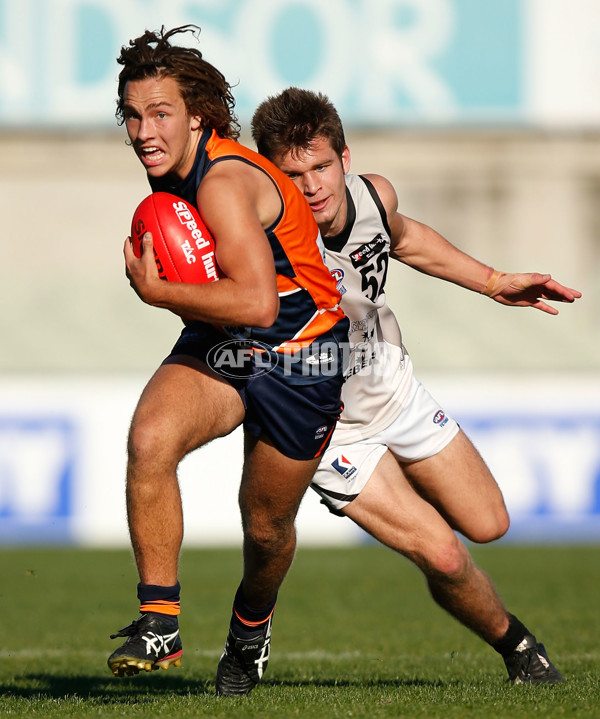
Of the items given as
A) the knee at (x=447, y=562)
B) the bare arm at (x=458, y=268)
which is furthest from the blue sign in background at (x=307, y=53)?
the knee at (x=447, y=562)

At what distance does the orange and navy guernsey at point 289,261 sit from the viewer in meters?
4.68

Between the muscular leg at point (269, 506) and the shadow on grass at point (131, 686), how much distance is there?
2.11 ft

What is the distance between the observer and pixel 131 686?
5797 mm

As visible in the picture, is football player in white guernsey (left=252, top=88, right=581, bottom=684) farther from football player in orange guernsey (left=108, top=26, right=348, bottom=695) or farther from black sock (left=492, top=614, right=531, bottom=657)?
football player in orange guernsey (left=108, top=26, right=348, bottom=695)

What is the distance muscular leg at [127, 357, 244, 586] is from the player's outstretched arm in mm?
1854

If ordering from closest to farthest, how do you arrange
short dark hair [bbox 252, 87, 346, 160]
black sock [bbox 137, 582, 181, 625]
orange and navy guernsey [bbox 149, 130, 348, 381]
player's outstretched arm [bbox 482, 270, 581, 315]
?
black sock [bbox 137, 582, 181, 625] → orange and navy guernsey [bbox 149, 130, 348, 381] → short dark hair [bbox 252, 87, 346, 160] → player's outstretched arm [bbox 482, 270, 581, 315]

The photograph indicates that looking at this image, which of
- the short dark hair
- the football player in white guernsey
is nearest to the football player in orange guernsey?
the short dark hair

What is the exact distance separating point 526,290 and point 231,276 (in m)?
1.98

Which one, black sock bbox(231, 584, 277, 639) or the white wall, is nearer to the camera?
black sock bbox(231, 584, 277, 639)

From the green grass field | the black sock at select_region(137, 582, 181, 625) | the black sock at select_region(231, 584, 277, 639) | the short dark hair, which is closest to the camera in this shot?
the black sock at select_region(137, 582, 181, 625)

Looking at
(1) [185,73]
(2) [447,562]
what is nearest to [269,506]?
(2) [447,562]

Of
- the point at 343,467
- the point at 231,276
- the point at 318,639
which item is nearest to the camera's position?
the point at 231,276

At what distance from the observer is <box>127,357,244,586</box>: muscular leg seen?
4504 mm

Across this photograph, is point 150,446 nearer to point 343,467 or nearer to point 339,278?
point 343,467
